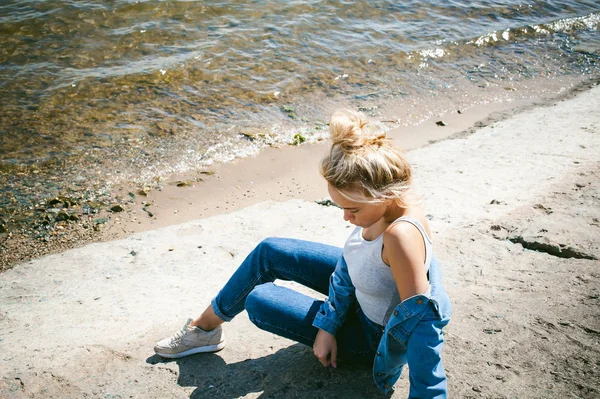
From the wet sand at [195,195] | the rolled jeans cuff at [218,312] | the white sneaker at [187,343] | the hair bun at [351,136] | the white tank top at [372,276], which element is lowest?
the wet sand at [195,195]

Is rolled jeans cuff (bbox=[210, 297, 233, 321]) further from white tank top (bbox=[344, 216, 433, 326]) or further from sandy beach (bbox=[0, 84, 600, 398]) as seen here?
white tank top (bbox=[344, 216, 433, 326])

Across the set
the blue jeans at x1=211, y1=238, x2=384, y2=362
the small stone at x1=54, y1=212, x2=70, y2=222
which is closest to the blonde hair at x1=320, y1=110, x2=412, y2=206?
the blue jeans at x1=211, y1=238, x2=384, y2=362

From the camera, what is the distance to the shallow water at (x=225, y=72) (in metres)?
5.93

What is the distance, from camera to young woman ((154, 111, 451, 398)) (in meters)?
2.08

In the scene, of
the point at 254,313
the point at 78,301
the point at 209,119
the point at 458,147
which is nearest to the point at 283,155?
Answer: the point at 209,119

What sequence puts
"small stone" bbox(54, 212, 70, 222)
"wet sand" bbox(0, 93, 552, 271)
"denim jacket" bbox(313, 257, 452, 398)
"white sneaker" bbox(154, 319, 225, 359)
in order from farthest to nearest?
"small stone" bbox(54, 212, 70, 222), "wet sand" bbox(0, 93, 552, 271), "white sneaker" bbox(154, 319, 225, 359), "denim jacket" bbox(313, 257, 452, 398)

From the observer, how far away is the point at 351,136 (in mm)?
2166

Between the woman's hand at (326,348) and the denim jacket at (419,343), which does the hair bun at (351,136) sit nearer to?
the denim jacket at (419,343)

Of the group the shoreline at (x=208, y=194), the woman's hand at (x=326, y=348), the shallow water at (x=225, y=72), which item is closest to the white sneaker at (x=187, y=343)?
the woman's hand at (x=326, y=348)

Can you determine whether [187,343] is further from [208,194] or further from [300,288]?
[208,194]

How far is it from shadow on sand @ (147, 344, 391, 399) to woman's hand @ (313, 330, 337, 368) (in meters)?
0.12

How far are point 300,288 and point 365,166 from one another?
143cm

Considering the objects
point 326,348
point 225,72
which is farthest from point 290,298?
point 225,72

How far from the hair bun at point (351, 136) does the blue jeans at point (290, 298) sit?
0.71m
